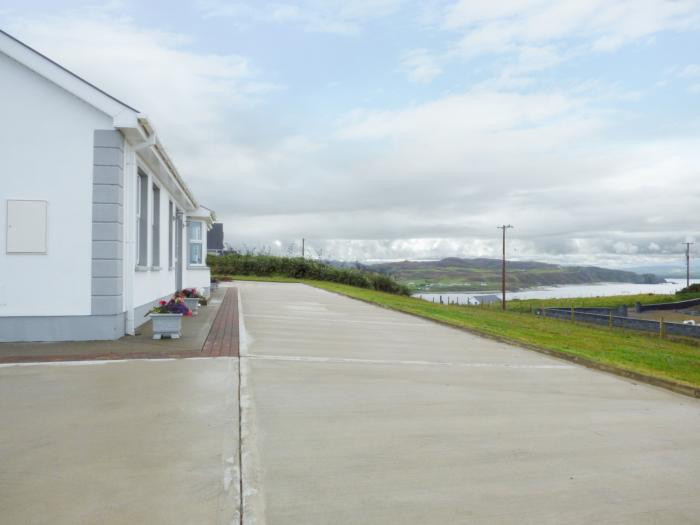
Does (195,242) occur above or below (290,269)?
above

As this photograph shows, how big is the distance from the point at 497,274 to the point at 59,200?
127066 mm

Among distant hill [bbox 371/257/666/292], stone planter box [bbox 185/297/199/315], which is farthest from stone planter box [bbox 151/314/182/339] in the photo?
distant hill [bbox 371/257/666/292]

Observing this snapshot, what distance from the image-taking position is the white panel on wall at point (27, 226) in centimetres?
Result: 885

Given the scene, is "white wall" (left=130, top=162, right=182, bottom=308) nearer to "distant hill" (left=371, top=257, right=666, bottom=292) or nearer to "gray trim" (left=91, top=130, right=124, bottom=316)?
"gray trim" (left=91, top=130, right=124, bottom=316)

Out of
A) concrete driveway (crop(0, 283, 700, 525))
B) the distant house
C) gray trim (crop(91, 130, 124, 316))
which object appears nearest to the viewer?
concrete driveway (crop(0, 283, 700, 525))

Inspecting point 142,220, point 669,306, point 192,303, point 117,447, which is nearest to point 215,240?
point 192,303

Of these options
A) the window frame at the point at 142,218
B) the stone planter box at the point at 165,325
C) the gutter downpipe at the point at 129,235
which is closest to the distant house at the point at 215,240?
the window frame at the point at 142,218

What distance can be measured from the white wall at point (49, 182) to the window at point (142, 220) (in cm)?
210

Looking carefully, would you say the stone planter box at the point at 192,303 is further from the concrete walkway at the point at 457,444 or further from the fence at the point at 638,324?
the fence at the point at 638,324

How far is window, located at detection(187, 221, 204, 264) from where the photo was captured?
20.7m

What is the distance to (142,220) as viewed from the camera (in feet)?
38.5

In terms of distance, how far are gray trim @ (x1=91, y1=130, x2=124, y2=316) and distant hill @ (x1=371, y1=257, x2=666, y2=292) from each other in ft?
289

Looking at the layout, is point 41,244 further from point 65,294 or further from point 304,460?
point 304,460

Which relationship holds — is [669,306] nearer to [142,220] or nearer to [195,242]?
[195,242]
